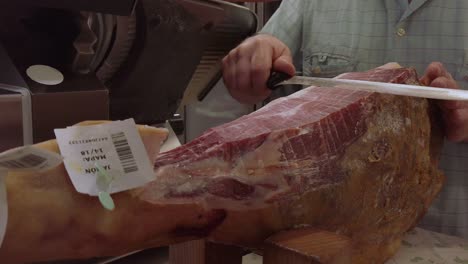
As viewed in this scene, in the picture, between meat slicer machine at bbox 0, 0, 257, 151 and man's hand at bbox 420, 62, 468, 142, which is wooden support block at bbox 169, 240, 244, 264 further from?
man's hand at bbox 420, 62, 468, 142

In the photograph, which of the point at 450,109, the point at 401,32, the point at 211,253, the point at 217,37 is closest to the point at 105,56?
the point at 217,37

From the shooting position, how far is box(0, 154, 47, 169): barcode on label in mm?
397

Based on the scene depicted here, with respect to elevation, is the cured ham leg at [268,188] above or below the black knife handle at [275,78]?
below

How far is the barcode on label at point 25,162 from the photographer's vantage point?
15.6 inches

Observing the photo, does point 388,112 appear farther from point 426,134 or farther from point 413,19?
point 413,19

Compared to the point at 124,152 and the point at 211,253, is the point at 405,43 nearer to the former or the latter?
the point at 211,253

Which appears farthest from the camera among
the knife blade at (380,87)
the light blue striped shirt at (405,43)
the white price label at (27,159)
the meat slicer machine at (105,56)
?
the light blue striped shirt at (405,43)

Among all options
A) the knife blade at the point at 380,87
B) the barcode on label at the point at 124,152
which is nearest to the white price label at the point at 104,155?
the barcode on label at the point at 124,152

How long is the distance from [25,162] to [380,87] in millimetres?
541

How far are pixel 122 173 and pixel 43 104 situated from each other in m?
0.11

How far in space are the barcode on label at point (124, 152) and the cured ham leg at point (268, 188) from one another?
0.08ft

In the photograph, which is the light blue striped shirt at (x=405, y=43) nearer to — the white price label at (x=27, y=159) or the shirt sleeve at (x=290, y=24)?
the shirt sleeve at (x=290, y=24)

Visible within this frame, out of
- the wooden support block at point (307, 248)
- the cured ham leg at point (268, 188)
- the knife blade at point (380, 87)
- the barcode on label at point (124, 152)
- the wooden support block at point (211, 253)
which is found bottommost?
the wooden support block at point (211, 253)

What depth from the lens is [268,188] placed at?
62 cm
